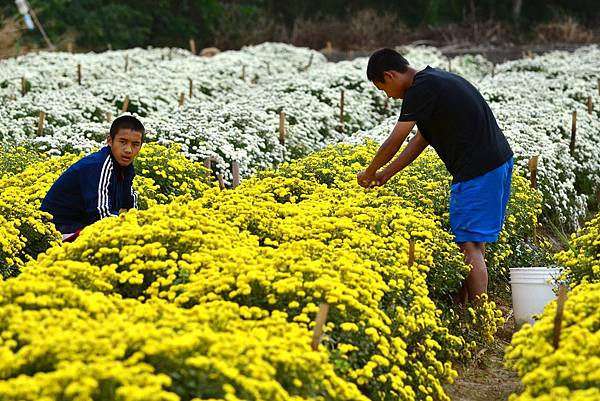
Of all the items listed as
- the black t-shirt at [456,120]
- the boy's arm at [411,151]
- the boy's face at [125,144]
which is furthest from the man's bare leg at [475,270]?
the boy's face at [125,144]

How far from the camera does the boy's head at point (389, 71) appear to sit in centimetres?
649

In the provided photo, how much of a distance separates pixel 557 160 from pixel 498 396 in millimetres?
5480

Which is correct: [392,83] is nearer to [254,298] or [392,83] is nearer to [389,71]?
[389,71]

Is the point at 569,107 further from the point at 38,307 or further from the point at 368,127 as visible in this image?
the point at 38,307

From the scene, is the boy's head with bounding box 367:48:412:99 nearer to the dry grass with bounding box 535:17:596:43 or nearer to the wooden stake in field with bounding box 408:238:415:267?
the wooden stake in field with bounding box 408:238:415:267

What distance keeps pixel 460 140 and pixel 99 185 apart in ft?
8.10

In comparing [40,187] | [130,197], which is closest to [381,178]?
[130,197]

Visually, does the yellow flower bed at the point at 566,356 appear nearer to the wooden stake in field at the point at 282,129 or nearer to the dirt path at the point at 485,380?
the dirt path at the point at 485,380

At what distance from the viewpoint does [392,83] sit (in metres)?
6.54

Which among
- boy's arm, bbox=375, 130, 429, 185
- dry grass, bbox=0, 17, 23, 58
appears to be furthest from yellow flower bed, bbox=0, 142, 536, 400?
dry grass, bbox=0, 17, 23, 58

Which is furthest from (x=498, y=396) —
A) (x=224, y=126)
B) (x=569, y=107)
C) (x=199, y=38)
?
(x=199, y=38)

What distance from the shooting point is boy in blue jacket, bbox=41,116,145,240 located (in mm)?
6824

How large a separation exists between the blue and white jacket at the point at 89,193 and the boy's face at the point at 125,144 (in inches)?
2.7

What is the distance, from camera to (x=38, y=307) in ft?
14.5
